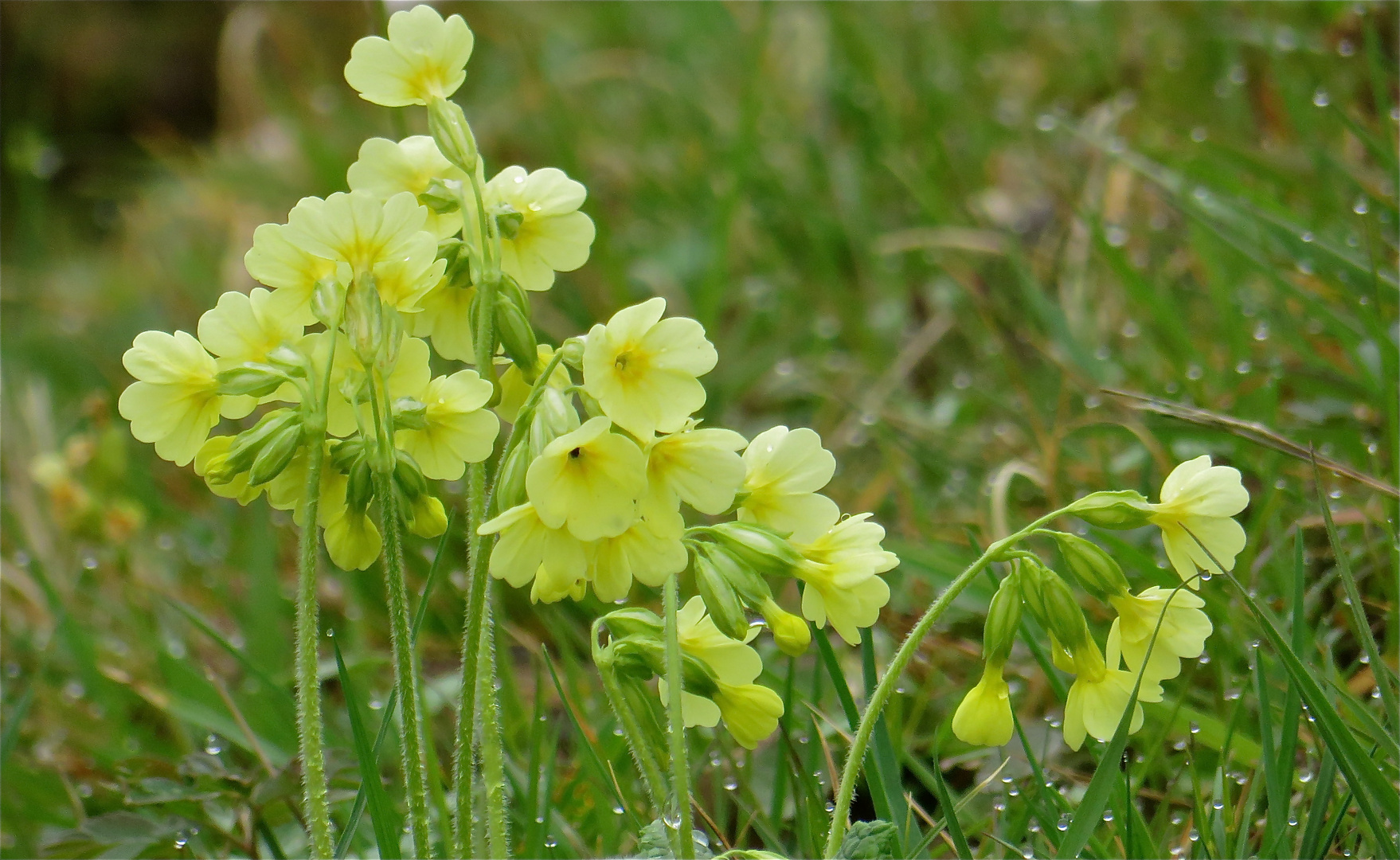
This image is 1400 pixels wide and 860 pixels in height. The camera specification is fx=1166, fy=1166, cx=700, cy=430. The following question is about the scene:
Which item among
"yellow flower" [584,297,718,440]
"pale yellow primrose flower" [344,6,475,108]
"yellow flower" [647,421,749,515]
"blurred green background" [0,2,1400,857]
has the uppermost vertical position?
"pale yellow primrose flower" [344,6,475,108]

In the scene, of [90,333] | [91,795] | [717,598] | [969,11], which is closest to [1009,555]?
[717,598]

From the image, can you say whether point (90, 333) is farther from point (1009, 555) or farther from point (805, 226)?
point (1009, 555)

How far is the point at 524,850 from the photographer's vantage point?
42.8 inches

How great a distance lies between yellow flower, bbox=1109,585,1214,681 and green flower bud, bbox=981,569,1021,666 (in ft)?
0.28

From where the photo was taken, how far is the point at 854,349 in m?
2.83

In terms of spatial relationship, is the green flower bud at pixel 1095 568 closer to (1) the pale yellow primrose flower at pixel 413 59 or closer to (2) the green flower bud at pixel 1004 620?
(2) the green flower bud at pixel 1004 620

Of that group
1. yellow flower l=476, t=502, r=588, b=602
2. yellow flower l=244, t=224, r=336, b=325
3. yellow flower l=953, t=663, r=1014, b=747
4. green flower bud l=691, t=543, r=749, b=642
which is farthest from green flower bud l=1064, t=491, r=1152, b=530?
yellow flower l=244, t=224, r=336, b=325

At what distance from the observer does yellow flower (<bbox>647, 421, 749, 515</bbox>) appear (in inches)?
31.4

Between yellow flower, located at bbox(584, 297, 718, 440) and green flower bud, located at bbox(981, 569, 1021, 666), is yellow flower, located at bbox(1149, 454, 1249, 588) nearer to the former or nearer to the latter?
green flower bud, located at bbox(981, 569, 1021, 666)

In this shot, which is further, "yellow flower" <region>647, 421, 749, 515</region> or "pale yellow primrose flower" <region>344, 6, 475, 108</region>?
"pale yellow primrose flower" <region>344, 6, 475, 108</region>

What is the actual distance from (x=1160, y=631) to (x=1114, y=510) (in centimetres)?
10

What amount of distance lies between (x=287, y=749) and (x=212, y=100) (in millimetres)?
6648

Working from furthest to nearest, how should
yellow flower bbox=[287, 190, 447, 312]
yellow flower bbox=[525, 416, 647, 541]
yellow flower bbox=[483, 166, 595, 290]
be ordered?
yellow flower bbox=[483, 166, 595, 290] < yellow flower bbox=[287, 190, 447, 312] < yellow flower bbox=[525, 416, 647, 541]

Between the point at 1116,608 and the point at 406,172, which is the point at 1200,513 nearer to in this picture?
the point at 1116,608
